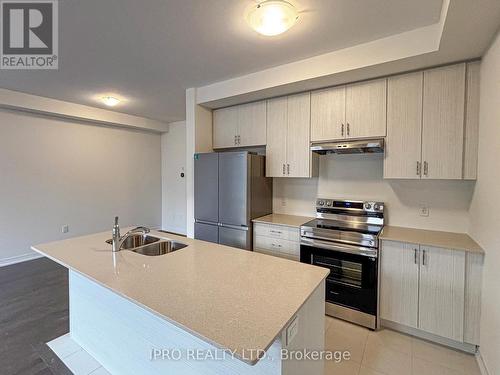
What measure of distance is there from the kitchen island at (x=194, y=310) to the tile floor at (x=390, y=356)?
63cm

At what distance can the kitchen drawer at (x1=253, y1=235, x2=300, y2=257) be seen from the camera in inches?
109

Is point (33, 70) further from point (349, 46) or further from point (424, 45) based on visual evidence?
point (424, 45)

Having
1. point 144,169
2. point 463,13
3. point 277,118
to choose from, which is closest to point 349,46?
point 463,13

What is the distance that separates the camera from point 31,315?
2.51 metres

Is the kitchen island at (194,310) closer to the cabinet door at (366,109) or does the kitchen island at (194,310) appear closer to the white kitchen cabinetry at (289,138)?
the white kitchen cabinetry at (289,138)

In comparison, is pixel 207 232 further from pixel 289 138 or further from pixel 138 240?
pixel 289 138

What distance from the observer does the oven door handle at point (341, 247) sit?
2.28m

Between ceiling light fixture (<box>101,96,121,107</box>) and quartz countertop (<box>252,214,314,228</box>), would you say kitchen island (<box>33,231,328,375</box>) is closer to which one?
quartz countertop (<box>252,214,314,228</box>)

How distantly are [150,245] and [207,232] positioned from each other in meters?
1.16

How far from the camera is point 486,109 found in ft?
6.15

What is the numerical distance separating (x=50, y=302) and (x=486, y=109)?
14.8 feet

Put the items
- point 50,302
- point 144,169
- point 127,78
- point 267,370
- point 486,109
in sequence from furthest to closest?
point 144,169
point 127,78
point 50,302
point 486,109
point 267,370

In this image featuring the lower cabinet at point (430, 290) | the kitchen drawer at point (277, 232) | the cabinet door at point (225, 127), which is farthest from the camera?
the cabinet door at point (225, 127)

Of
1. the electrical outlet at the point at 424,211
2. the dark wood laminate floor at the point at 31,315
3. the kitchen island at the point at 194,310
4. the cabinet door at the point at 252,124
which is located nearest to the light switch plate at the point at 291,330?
the kitchen island at the point at 194,310
